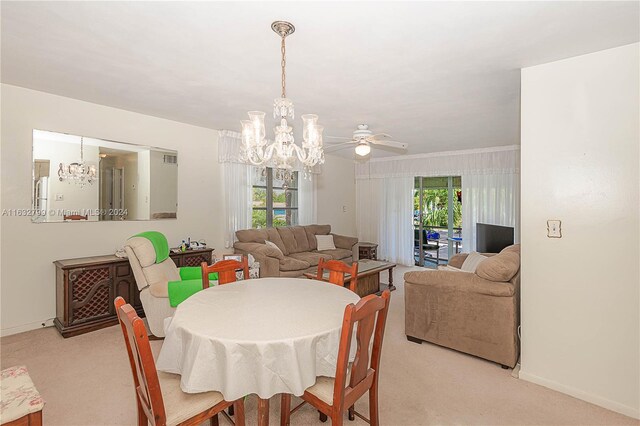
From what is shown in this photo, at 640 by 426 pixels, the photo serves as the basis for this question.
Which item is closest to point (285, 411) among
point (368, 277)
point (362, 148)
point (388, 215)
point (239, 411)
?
point (239, 411)

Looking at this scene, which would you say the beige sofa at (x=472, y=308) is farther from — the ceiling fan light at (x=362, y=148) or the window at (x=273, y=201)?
the window at (x=273, y=201)

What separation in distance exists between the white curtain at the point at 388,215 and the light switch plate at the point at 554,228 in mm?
4676

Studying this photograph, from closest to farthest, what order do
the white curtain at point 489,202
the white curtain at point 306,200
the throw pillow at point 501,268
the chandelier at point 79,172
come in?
the throw pillow at point 501,268 < the chandelier at point 79,172 < the white curtain at point 489,202 < the white curtain at point 306,200

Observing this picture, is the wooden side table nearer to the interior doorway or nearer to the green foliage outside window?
the interior doorway

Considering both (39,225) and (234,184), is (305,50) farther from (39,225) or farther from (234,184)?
(39,225)

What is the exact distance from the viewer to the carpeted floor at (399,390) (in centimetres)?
204

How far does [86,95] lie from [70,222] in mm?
1407

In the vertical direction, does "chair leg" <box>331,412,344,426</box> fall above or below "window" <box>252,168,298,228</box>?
below

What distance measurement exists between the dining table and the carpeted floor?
77cm

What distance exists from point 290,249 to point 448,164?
12.3 ft

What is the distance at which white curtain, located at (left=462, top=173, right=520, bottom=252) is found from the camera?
232 inches

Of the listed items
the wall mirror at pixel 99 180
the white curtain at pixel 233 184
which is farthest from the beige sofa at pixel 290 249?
the wall mirror at pixel 99 180

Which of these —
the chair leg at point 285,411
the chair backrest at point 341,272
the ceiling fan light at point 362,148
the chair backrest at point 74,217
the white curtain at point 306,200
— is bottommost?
the chair leg at point 285,411

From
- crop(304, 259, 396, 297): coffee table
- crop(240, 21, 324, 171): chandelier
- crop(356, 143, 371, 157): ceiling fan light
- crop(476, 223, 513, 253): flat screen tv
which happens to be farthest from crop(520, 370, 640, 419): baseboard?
crop(356, 143, 371, 157): ceiling fan light
